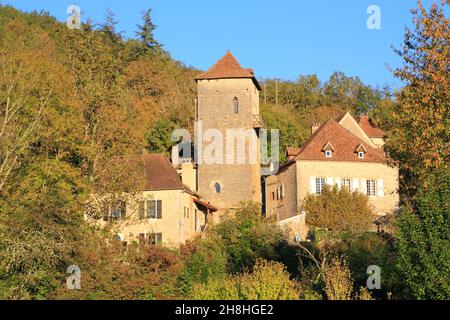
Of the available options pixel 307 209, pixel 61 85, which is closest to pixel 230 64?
pixel 307 209

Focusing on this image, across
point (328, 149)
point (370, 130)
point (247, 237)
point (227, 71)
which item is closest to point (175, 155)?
point (227, 71)

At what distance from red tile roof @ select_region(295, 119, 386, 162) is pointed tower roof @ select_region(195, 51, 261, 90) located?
564cm

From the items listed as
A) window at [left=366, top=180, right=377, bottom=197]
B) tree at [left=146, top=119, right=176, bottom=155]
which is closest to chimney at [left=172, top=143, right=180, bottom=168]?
tree at [left=146, top=119, right=176, bottom=155]

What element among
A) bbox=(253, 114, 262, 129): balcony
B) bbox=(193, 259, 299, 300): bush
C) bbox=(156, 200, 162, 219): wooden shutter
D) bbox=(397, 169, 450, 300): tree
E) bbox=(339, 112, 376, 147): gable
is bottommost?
bbox=(193, 259, 299, 300): bush

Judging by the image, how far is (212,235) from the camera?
1864 inches

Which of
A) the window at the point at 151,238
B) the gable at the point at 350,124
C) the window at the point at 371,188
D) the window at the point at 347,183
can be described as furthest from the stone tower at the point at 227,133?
the gable at the point at 350,124

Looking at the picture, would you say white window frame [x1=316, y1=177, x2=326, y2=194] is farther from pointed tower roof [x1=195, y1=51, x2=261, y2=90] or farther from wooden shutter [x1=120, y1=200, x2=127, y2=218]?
wooden shutter [x1=120, y1=200, x2=127, y2=218]

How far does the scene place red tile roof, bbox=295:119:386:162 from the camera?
176ft

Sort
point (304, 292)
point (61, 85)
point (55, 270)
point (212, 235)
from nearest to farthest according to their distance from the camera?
1. point (304, 292)
2. point (55, 270)
3. point (61, 85)
4. point (212, 235)

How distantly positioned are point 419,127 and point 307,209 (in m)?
21.3

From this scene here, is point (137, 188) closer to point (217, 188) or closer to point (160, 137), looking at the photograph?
point (217, 188)

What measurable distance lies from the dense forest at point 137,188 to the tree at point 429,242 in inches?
1.5

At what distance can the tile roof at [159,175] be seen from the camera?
1850 inches

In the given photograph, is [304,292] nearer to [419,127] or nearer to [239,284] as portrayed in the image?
[239,284]
